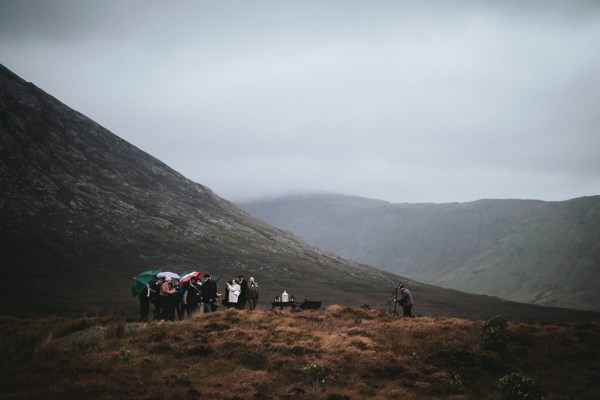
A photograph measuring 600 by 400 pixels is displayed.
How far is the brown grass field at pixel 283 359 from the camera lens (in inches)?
468

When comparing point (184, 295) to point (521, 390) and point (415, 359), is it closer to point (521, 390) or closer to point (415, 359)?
point (415, 359)

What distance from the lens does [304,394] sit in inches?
469

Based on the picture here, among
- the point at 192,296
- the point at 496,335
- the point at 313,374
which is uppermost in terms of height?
the point at 192,296

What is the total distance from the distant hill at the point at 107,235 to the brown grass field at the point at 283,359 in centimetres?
4502

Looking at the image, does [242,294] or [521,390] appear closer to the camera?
[521,390]

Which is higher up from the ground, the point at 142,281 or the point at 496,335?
the point at 142,281

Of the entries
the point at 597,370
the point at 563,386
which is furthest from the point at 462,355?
the point at 597,370

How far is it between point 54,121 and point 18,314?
127m

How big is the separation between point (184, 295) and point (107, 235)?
93.1m

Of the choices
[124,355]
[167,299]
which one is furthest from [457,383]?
[167,299]

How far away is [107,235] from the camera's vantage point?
105250 millimetres

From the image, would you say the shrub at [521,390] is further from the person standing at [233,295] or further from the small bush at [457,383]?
the person standing at [233,295]

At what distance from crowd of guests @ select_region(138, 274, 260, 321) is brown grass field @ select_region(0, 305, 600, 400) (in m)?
1.99

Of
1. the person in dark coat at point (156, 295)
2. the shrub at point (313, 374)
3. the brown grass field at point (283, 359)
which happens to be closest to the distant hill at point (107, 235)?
the person in dark coat at point (156, 295)
